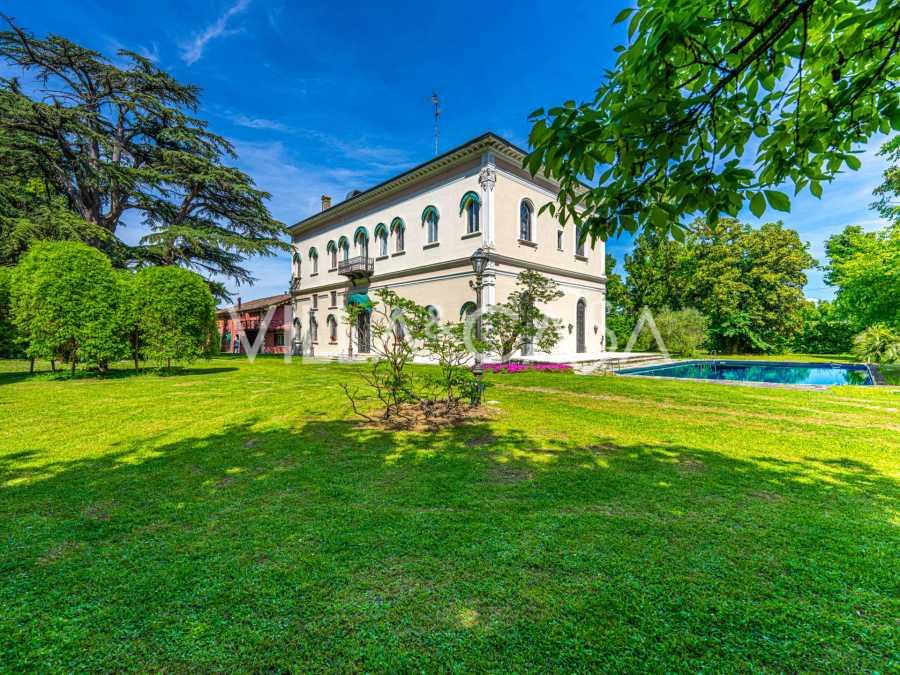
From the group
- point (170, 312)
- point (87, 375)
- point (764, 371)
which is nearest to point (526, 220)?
point (764, 371)

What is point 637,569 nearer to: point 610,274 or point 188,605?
point 188,605

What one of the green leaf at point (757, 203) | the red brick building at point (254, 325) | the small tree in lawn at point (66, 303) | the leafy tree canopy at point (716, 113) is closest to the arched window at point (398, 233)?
the small tree in lawn at point (66, 303)

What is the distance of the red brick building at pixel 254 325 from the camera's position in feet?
106

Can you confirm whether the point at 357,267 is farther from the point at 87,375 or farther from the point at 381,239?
the point at 87,375

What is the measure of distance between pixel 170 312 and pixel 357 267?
10793 mm

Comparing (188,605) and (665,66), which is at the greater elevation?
(665,66)

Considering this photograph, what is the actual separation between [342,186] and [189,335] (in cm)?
1509

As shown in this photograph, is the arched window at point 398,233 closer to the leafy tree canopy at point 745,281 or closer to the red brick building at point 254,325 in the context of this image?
the red brick building at point 254,325

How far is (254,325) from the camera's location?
35.2 meters

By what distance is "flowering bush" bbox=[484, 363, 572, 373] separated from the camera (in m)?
12.9

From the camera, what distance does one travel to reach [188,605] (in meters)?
1.81

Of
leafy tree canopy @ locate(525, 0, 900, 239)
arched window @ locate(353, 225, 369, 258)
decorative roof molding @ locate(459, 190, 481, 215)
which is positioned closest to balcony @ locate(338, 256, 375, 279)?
arched window @ locate(353, 225, 369, 258)

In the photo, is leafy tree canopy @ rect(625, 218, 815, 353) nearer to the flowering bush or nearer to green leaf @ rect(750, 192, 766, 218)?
the flowering bush

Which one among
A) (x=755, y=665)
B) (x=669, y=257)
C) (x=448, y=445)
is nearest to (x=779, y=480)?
(x=755, y=665)
